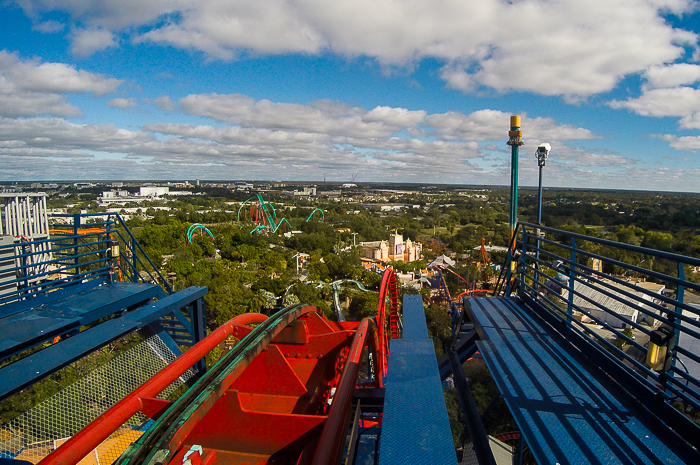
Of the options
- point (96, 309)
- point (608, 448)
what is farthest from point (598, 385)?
point (96, 309)

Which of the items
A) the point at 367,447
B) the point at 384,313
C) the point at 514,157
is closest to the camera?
the point at 367,447

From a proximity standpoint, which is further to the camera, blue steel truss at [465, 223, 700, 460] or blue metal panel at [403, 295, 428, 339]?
blue metal panel at [403, 295, 428, 339]

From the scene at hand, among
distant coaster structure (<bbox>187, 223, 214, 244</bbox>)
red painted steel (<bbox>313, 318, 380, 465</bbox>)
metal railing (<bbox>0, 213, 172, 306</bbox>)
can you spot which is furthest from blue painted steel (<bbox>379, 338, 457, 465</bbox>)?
distant coaster structure (<bbox>187, 223, 214, 244</bbox>)

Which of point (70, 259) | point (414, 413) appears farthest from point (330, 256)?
point (414, 413)

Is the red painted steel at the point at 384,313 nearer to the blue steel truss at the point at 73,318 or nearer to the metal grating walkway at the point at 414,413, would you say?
the blue steel truss at the point at 73,318

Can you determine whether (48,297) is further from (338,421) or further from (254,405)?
(338,421)

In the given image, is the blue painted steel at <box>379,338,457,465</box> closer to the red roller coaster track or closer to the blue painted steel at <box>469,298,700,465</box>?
the red roller coaster track
